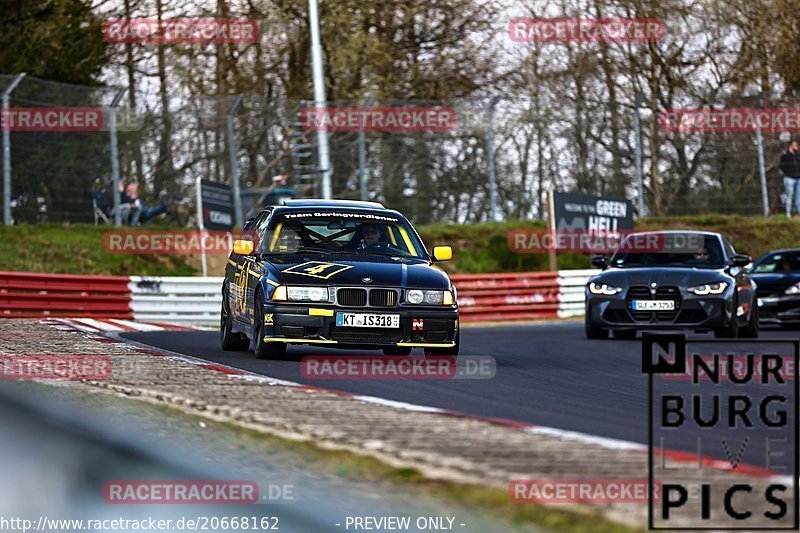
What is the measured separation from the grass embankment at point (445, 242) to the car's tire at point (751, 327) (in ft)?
35.8

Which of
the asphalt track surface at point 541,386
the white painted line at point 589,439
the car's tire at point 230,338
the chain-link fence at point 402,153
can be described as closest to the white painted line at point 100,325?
the asphalt track surface at point 541,386

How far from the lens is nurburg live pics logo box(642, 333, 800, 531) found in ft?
15.6

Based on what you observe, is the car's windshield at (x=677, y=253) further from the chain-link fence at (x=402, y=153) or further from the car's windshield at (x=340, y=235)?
the chain-link fence at (x=402, y=153)

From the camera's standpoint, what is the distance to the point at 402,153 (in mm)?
26922

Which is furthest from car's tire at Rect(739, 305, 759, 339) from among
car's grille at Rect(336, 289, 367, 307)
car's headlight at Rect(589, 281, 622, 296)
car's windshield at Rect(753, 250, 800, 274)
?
car's grille at Rect(336, 289, 367, 307)

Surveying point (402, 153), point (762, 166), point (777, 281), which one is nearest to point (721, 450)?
point (777, 281)

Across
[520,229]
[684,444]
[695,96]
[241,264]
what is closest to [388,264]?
[241,264]

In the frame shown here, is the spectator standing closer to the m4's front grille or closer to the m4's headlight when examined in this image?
the m4's headlight

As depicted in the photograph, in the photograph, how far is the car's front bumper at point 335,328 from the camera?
11.4 metres

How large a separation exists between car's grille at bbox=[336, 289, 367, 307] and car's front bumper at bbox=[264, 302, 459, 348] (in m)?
0.04

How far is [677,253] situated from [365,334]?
734cm

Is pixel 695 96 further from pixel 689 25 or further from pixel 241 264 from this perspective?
pixel 241 264

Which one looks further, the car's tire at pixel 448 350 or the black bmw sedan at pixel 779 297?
the black bmw sedan at pixel 779 297

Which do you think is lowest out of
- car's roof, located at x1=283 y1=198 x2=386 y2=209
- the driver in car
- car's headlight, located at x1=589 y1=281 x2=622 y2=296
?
car's headlight, located at x1=589 y1=281 x2=622 y2=296
